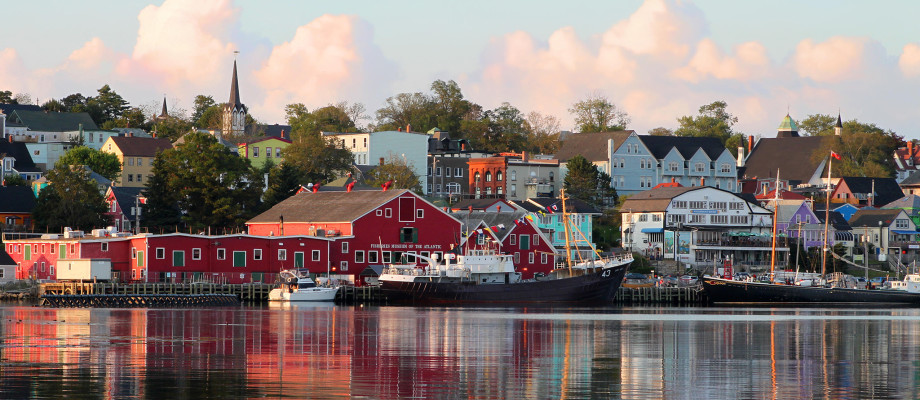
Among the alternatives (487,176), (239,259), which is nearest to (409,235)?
(239,259)

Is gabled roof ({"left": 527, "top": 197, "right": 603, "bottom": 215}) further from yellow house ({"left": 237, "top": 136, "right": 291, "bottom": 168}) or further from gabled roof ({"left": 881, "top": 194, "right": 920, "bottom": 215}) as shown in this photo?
yellow house ({"left": 237, "top": 136, "right": 291, "bottom": 168})

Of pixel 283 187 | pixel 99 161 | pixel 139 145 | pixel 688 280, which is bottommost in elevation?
pixel 688 280

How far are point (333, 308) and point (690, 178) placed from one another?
3057 inches

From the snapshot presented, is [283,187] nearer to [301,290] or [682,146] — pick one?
[301,290]

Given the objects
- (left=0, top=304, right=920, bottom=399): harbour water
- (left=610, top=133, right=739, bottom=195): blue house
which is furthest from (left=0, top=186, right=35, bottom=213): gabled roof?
(left=610, top=133, right=739, bottom=195): blue house

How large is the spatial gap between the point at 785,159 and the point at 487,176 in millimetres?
47272

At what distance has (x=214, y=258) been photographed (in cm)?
Answer: 8231

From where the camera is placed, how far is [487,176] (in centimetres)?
13350

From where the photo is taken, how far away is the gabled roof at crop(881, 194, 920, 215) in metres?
130

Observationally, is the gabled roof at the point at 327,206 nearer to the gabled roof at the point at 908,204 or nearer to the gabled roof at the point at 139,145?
the gabled roof at the point at 139,145

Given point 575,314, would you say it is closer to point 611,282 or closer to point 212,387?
point 611,282

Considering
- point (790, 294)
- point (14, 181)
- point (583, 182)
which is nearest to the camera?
point (790, 294)

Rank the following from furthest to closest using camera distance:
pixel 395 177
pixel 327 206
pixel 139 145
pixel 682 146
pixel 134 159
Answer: pixel 682 146 < pixel 139 145 < pixel 134 159 < pixel 395 177 < pixel 327 206

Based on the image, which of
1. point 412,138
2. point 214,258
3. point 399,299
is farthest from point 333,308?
point 412,138
